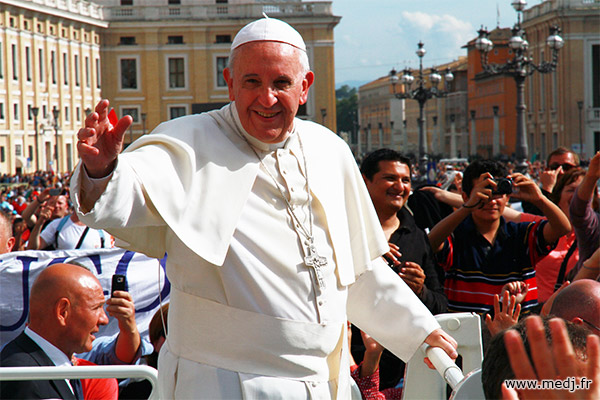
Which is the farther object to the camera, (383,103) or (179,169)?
(383,103)

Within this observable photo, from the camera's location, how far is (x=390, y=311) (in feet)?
9.72

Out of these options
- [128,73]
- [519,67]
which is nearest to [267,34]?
[519,67]

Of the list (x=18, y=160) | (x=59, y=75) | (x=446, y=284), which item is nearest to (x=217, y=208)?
(x=446, y=284)

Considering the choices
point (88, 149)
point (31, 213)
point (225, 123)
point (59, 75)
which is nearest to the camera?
point (88, 149)

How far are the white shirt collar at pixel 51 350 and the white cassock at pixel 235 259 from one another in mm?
801

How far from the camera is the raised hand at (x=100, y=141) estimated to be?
7.40ft

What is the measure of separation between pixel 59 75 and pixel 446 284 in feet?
169

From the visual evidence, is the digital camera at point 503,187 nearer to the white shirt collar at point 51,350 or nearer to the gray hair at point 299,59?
the gray hair at point 299,59

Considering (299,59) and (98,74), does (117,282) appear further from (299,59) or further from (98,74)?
(98,74)

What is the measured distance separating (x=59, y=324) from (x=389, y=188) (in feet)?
5.47

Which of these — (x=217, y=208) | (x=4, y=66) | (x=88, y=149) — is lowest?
(x=217, y=208)

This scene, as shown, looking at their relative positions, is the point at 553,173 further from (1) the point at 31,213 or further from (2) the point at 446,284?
(1) the point at 31,213

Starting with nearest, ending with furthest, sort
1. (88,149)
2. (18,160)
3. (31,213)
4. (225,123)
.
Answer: (88,149), (225,123), (31,213), (18,160)

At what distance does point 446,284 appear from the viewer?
4395 mm
